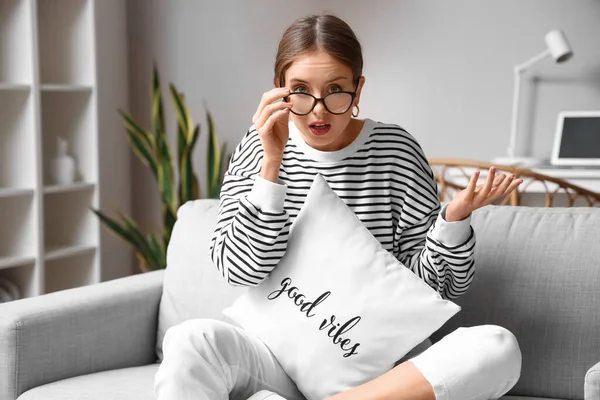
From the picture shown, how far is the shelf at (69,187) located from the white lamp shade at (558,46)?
1.92 metres

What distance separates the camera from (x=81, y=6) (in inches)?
132

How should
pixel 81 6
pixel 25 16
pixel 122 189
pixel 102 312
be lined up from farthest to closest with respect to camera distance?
pixel 122 189, pixel 81 6, pixel 25 16, pixel 102 312

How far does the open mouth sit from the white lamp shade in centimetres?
189

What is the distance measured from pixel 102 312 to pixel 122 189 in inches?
84.9

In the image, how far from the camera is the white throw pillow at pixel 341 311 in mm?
1457

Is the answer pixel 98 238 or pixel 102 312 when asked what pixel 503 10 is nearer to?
pixel 98 238

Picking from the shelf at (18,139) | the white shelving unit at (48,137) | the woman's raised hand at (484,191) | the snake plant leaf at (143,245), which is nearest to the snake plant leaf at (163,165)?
the snake plant leaf at (143,245)

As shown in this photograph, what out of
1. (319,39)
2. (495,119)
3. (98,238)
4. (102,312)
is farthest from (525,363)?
(98,238)

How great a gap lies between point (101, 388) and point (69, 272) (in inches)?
78.3

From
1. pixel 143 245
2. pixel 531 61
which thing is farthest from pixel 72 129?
pixel 531 61

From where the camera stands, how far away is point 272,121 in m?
1.51

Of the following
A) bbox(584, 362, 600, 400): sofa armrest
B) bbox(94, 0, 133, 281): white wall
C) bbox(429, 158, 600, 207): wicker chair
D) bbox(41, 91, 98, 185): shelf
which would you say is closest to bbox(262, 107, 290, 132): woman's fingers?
bbox(584, 362, 600, 400): sofa armrest

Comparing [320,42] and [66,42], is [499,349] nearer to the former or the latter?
[320,42]

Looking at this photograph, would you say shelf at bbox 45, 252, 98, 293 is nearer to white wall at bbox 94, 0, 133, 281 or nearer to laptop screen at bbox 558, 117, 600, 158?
white wall at bbox 94, 0, 133, 281
